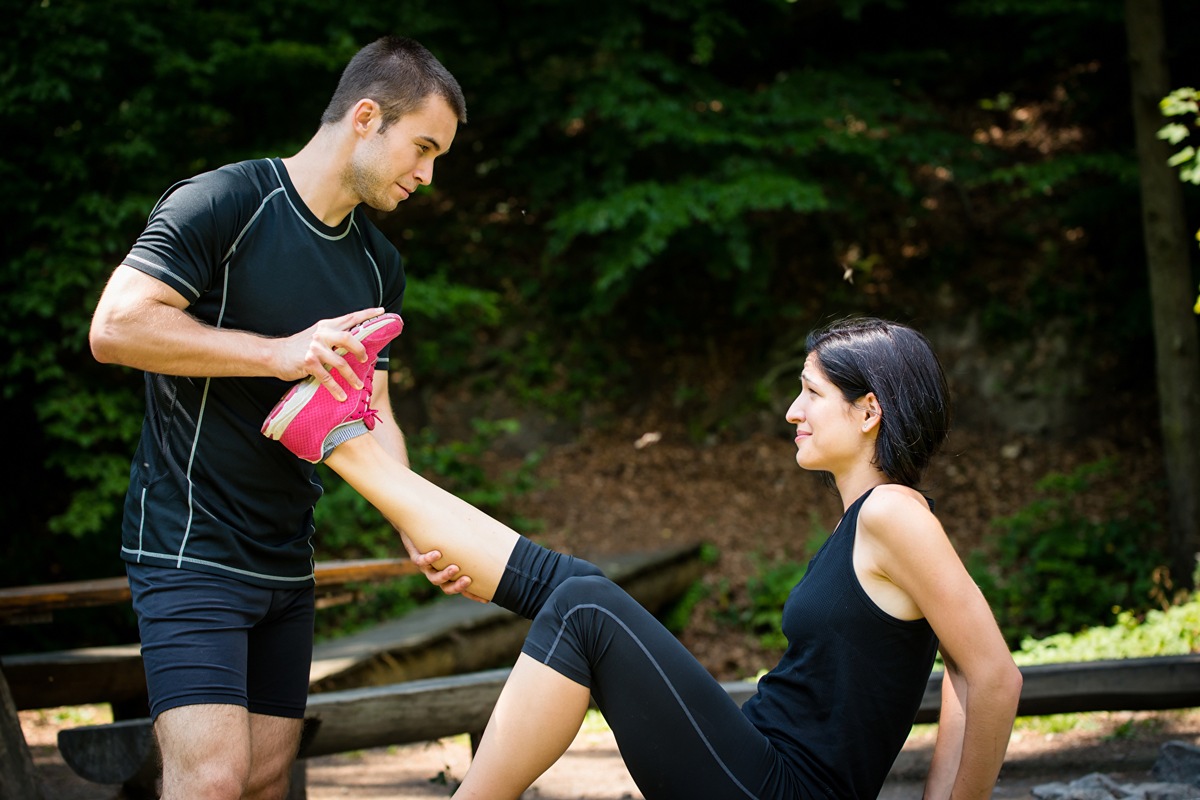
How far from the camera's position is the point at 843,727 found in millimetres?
2252

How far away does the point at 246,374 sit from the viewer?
2227 millimetres

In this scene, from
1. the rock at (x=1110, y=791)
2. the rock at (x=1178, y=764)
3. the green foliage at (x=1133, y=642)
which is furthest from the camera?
the green foliage at (x=1133, y=642)

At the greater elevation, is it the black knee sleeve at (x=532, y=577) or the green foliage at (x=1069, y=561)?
the black knee sleeve at (x=532, y=577)

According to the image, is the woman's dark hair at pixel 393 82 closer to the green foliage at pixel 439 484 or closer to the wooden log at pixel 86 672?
the wooden log at pixel 86 672

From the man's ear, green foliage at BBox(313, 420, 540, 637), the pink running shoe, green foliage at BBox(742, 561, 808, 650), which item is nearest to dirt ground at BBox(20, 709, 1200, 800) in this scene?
green foliage at BBox(313, 420, 540, 637)

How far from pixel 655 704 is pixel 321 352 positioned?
107 centimetres

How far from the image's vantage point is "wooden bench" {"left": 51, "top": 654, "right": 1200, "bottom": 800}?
12.0ft

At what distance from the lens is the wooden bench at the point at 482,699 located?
3645 millimetres

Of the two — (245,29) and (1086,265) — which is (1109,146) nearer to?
(1086,265)

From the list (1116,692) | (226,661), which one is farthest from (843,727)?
(1116,692)

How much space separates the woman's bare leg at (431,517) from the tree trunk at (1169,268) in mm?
7134

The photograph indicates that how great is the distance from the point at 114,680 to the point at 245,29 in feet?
16.8

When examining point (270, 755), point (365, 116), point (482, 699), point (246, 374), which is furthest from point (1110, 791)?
point (365, 116)

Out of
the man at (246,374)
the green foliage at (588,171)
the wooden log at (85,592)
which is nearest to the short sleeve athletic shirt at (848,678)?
the man at (246,374)
